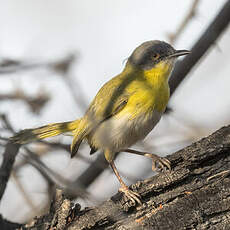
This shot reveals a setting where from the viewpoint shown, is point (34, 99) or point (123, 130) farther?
point (123, 130)

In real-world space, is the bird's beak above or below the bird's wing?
above

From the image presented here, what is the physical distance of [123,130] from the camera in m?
4.29

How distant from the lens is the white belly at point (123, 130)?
423cm

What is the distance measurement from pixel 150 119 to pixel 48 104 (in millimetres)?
1300

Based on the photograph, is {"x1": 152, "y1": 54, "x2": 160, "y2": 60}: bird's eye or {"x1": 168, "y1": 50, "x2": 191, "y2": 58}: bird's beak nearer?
{"x1": 168, "y1": 50, "x2": 191, "y2": 58}: bird's beak

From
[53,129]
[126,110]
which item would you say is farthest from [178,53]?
Result: [53,129]

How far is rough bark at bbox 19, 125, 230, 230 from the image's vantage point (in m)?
2.73

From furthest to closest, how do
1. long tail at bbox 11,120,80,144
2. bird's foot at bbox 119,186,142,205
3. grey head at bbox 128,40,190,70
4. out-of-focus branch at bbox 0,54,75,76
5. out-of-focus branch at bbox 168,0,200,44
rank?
grey head at bbox 128,40,190,70
long tail at bbox 11,120,80,144
out-of-focus branch at bbox 168,0,200,44
bird's foot at bbox 119,186,142,205
out-of-focus branch at bbox 0,54,75,76

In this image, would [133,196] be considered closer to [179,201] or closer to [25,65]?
[179,201]

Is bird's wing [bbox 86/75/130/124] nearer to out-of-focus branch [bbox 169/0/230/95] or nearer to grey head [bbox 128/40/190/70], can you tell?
grey head [bbox 128/40/190/70]

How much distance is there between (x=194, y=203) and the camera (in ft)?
9.17

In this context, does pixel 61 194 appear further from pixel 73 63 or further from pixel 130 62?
pixel 130 62

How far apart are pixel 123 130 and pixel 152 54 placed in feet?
4.31

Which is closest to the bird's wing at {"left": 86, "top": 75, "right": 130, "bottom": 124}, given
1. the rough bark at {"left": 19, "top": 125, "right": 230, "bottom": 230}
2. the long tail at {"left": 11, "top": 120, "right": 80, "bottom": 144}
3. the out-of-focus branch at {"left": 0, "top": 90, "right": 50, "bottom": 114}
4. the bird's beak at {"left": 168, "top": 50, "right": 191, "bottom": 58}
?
the long tail at {"left": 11, "top": 120, "right": 80, "bottom": 144}
